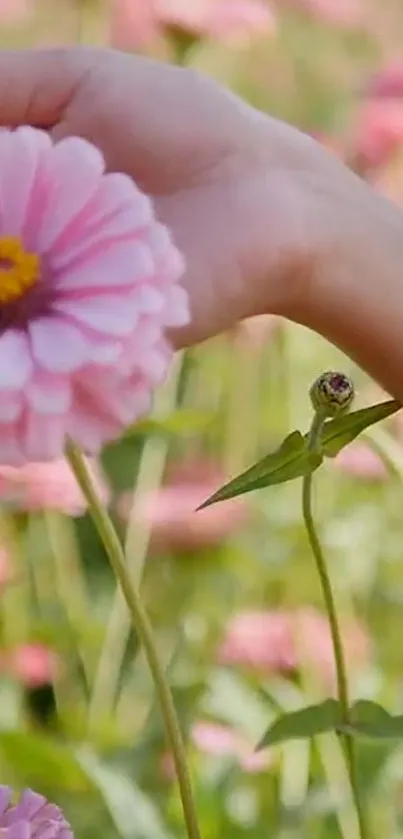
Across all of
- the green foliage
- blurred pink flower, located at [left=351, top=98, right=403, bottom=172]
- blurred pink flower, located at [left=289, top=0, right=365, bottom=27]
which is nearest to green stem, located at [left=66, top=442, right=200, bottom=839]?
the green foliage

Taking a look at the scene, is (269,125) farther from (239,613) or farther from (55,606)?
(55,606)

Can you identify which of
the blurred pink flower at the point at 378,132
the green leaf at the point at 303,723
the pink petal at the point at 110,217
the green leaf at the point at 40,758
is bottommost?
the green leaf at the point at 303,723

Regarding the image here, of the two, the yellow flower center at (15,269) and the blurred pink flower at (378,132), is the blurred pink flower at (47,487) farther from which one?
the yellow flower center at (15,269)

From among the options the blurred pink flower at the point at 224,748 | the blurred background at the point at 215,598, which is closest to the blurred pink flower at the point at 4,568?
the blurred background at the point at 215,598

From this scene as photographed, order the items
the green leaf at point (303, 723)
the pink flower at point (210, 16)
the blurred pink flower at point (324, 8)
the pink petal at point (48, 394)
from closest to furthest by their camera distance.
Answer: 1. the pink petal at point (48, 394)
2. the green leaf at point (303, 723)
3. the pink flower at point (210, 16)
4. the blurred pink flower at point (324, 8)

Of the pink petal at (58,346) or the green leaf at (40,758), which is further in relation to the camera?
the green leaf at (40,758)

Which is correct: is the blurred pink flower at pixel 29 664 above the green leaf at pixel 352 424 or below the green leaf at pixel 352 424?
above

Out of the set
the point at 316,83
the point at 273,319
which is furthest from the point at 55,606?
the point at 316,83

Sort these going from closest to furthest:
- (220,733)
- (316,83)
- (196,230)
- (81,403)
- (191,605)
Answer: (81,403) < (196,230) < (220,733) < (191,605) < (316,83)
